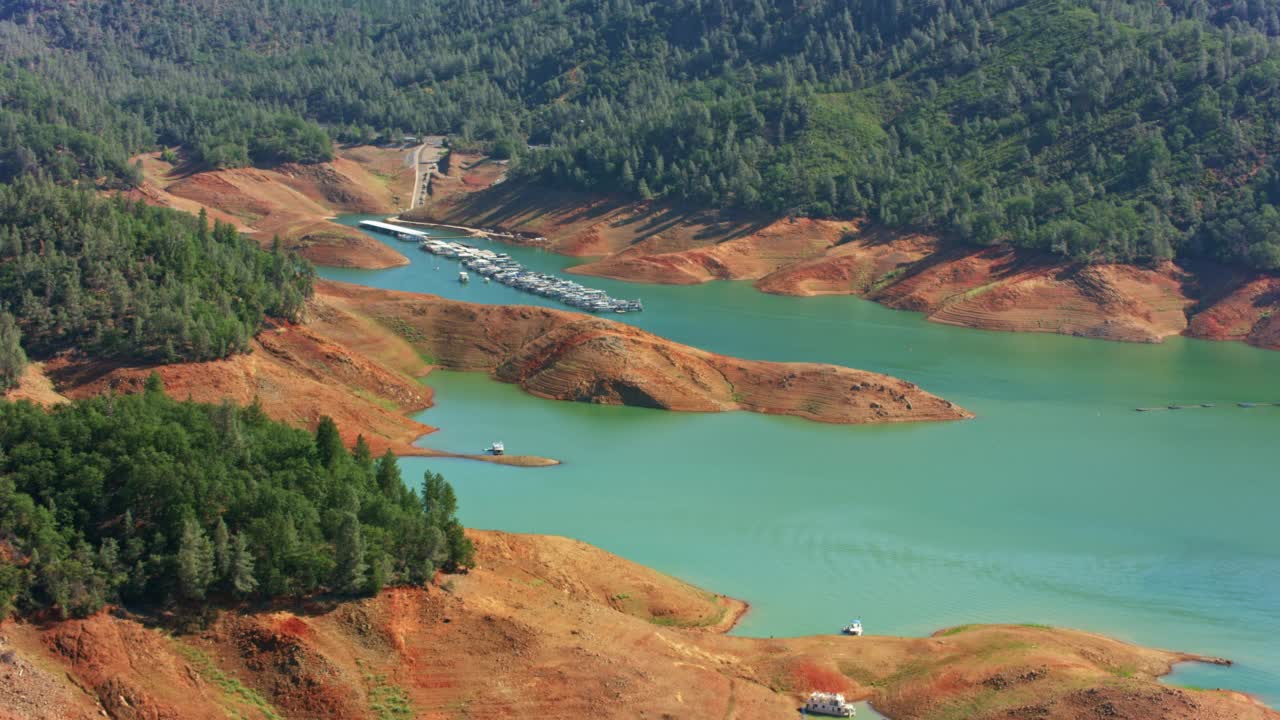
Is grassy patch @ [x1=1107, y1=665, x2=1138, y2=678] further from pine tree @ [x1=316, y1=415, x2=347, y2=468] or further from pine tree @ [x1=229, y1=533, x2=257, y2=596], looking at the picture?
pine tree @ [x1=316, y1=415, x2=347, y2=468]

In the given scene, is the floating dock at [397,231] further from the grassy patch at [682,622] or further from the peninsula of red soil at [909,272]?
the grassy patch at [682,622]

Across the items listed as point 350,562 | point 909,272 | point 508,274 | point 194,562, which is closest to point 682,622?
point 350,562

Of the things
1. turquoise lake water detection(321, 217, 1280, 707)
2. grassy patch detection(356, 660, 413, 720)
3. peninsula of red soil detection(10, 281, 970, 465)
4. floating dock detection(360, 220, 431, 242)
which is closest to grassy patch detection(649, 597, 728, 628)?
turquoise lake water detection(321, 217, 1280, 707)

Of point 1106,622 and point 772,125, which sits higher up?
point 772,125

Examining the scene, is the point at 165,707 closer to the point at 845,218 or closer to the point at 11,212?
the point at 11,212

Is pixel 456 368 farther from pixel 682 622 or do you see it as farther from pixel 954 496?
pixel 682 622

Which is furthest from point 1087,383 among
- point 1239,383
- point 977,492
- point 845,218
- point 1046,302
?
point 845,218

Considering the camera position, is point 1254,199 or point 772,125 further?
point 772,125

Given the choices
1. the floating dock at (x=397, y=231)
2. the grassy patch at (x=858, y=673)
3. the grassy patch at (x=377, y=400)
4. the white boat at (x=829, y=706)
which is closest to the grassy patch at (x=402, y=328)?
the grassy patch at (x=377, y=400)
